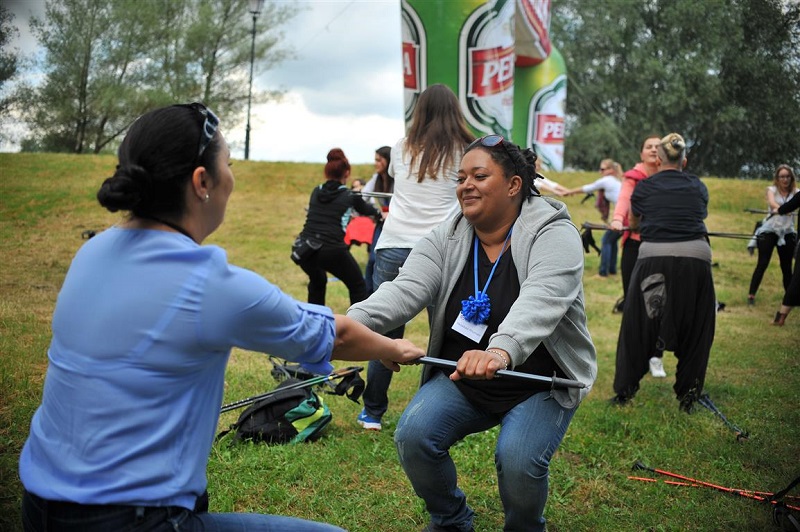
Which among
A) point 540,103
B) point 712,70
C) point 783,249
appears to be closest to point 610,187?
point 783,249

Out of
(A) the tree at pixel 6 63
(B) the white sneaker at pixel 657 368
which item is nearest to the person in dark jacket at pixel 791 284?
(B) the white sneaker at pixel 657 368

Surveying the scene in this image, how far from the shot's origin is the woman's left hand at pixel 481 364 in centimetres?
273

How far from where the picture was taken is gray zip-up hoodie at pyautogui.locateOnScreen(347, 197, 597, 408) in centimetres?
298

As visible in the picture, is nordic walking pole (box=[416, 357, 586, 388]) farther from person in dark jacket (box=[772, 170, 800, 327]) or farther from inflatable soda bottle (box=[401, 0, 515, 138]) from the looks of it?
inflatable soda bottle (box=[401, 0, 515, 138])

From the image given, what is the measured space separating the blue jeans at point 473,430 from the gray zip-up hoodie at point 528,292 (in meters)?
0.13

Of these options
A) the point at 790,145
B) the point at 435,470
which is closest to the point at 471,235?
the point at 435,470

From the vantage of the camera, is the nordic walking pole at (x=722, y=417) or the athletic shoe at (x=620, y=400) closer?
the nordic walking pole at (x=722, y=417)

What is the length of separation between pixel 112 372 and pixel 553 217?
206cm

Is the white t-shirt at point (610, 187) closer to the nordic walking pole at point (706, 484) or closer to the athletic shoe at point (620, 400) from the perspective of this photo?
the athletic shoe at point (620, 400)

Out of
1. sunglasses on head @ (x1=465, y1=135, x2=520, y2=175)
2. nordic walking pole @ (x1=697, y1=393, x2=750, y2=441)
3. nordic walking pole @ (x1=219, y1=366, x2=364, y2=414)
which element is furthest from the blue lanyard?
nordic walking pole @ (x1=697, y1=393, x2=750, y2=441)

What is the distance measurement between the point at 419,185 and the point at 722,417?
2883mm

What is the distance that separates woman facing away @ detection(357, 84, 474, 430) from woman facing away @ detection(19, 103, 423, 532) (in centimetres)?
311

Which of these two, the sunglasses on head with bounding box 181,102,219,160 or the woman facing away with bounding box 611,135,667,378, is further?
the woman facing away with bounding box 611,135,667,378

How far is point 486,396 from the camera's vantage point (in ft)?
10.8
